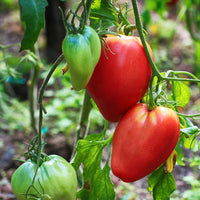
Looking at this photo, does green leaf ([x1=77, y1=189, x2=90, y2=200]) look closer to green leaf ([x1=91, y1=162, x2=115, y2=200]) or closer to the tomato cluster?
green leaf ([x1=91, y1=162, x2=115, y2=200])

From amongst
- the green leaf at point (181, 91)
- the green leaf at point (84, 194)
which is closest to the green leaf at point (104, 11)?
the green leaf at point (181, 91)

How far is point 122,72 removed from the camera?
1.51ft

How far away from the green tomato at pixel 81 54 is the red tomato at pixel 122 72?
0.06 m

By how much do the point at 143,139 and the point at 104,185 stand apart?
179 millimetres

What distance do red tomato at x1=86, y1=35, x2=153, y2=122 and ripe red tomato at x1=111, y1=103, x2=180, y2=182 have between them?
30 millimetres

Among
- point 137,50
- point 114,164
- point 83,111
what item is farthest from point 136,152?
point 83,111

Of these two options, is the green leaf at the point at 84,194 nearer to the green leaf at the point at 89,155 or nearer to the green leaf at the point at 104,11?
the green leaf at the point at 89,155

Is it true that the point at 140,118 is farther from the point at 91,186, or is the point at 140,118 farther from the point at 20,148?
the point at 20,148

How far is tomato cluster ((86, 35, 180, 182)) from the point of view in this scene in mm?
458

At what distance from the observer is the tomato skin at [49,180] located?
1.55 feet

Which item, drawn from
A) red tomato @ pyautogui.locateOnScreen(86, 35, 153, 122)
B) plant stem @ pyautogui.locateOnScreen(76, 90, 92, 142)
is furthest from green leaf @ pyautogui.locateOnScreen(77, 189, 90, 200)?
red tomato @ pyautogui.locateOnScreen(86, 35, 153, 122)

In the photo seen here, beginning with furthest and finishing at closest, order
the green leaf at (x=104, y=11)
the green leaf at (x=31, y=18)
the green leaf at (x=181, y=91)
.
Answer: the green leaf at (x=181, y=91)
the green leaf at (x=104, y=11)
the green leaf at (x=31, y=18)

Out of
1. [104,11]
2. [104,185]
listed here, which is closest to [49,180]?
[104,185]

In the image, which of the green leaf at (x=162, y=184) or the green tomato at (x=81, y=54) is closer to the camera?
the green tomato at (x=81, y=54)
